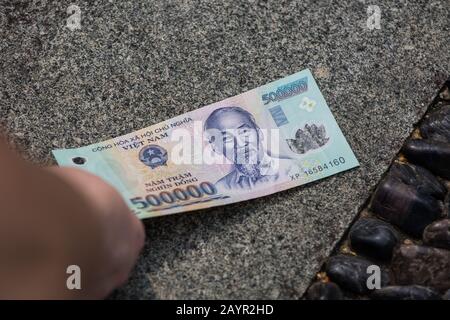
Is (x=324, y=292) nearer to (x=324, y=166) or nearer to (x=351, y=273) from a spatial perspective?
(x=351, y=273)

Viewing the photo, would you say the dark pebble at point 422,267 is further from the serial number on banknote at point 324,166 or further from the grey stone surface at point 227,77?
the serial number on banknote at point 324,166

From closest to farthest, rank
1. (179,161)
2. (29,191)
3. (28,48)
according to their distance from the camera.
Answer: (29,191), (179,161), (28,48)

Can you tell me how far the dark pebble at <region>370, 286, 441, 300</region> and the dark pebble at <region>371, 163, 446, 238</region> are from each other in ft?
0.66

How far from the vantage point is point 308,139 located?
2172 mm

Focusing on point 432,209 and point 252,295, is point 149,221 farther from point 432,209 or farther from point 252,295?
point 432,209

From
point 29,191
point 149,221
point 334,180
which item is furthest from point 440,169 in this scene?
point 29,191

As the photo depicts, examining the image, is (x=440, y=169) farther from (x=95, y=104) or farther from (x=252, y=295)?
(x=95, y=104)

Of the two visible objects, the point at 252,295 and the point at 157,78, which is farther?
the point at 157,78

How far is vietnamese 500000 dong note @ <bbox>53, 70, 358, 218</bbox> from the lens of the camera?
2.07 metres

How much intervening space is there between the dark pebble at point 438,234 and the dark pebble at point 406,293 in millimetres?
163

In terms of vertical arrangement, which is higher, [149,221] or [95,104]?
[95,104]
